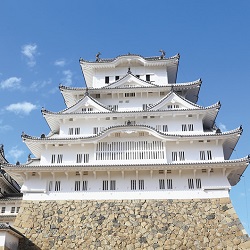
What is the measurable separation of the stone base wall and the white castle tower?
643 mm

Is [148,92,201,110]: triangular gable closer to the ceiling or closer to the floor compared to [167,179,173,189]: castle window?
→ closer to the ceiling

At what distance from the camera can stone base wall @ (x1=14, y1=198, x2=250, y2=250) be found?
20188 mm

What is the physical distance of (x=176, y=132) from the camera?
80.7 feet

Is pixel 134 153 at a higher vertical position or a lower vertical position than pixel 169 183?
higher

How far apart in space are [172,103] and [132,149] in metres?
5.03

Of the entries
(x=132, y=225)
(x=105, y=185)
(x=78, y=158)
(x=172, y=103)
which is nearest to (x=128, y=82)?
(x=172, y=103)

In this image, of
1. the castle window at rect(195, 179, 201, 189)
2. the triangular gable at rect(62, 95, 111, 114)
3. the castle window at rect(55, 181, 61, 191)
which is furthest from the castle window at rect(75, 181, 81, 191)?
A: the castle window at rect(195, 179, 201, 189)

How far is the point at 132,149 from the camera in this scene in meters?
23.5

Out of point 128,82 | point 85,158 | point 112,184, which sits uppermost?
point 128,82

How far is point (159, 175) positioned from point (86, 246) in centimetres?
642

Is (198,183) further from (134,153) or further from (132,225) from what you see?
(132,225)

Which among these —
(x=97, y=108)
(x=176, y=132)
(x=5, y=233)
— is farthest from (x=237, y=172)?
(x=5, y=233)

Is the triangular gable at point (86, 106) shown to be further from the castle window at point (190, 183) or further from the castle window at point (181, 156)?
the castle window at point (190, 183)

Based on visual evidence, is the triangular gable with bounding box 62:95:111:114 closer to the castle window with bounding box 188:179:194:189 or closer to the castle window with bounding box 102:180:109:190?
the castle window with bounding box 102:180:109:190
